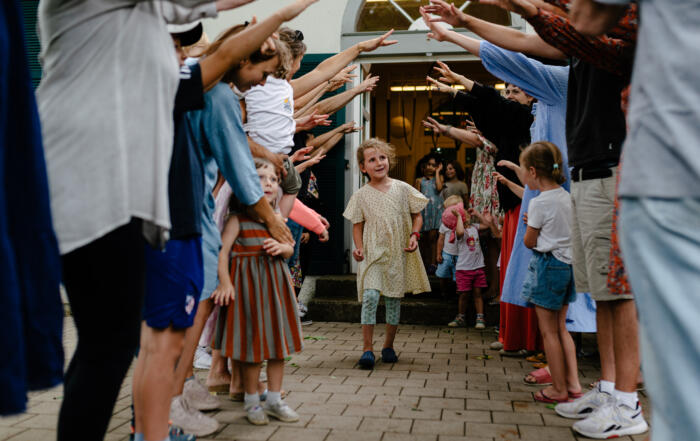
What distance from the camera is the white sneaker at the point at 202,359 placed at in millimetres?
4801

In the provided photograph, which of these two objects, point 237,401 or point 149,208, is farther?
point 237,401

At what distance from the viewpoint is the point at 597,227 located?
10.4 ft

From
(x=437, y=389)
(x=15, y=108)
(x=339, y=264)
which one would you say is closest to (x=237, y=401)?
(x=437, y=389)

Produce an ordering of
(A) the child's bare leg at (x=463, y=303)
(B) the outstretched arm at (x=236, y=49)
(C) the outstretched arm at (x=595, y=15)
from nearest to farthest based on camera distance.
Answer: (C) the outstretched arm at (x=595, y=15)
(B) the outstretched arm at (x=236, y=49)
(A) the child's bare leg at (x=463, y=303)

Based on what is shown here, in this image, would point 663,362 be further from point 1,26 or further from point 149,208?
point 1,26

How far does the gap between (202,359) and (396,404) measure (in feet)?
5.88

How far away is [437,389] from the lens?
4.17m

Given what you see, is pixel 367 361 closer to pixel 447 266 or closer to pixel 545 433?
pixel 545 433

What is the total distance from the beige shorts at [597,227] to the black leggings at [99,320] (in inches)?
90.9

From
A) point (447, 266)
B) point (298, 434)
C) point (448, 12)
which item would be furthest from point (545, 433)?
point (447, 266)

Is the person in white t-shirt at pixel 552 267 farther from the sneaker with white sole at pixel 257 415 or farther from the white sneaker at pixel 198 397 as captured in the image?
the white sneaker at pixel 198 397

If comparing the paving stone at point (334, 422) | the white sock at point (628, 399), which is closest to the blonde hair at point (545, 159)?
the white sock at point (628, 399)

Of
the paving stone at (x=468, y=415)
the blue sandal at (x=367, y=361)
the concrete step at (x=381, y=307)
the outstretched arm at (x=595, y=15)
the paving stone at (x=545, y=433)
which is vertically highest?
the outstretched arm at (x=595, y=15)

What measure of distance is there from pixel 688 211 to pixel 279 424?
8.69 feet
